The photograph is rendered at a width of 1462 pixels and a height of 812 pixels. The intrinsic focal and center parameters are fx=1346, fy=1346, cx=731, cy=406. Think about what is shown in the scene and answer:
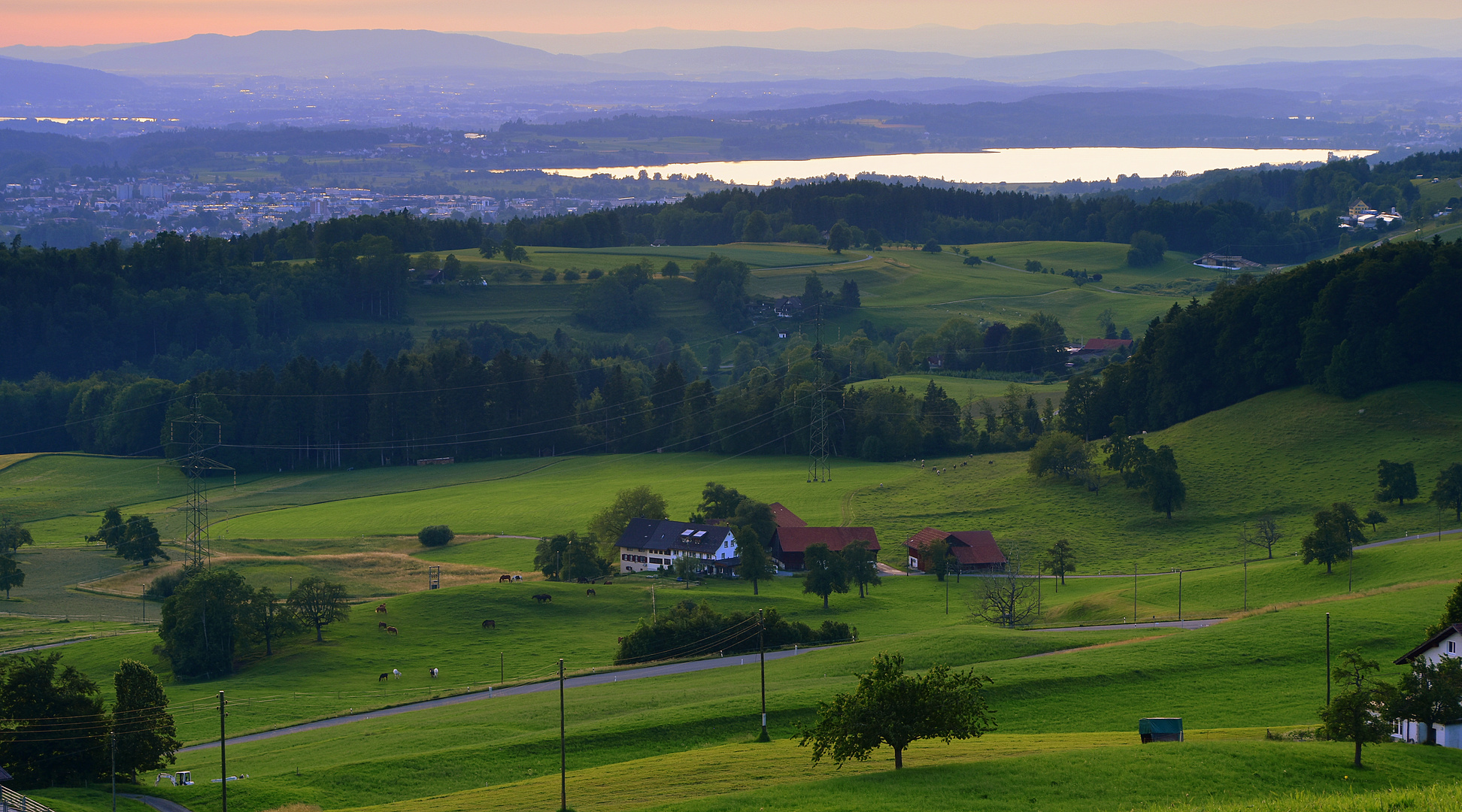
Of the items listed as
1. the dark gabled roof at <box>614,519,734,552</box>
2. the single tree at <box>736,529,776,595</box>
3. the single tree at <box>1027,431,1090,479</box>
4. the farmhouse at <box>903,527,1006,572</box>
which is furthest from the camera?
the single tree at <box>1027,431,1090,479</box>

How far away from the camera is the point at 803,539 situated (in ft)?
278

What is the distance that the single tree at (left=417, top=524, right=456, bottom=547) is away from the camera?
91.9 meters

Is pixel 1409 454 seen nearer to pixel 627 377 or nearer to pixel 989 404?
pixel 989 404

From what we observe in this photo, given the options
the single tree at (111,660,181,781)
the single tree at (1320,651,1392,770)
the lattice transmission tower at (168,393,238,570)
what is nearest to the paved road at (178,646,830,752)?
the single tree at (111,660,181,781)

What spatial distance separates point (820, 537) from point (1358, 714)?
51.2 m

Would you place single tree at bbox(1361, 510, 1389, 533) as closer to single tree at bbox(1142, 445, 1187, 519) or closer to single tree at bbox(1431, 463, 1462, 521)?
single tree at bbox(1431, 463, 1462, 521)

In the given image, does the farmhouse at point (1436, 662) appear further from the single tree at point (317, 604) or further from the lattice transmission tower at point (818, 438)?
the lattice transmission tower at point (818, 438)

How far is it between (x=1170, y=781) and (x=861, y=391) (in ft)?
285

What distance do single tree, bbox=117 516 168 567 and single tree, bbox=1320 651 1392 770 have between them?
72.8 m

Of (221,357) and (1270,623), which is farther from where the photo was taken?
(221,357)

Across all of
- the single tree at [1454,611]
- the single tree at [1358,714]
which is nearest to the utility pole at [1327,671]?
the single tree at [1358,714]

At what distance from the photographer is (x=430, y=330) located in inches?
6816

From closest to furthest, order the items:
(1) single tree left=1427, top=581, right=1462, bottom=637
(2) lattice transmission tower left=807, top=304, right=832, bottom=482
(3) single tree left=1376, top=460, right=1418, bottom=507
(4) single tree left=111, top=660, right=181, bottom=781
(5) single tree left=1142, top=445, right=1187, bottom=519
Answer: (1) single tree left=1427, top=581, right=1462, bottom=637 → (4) single tree left=111, top=660, right=181, bottom=781 → (3) single tree left=1376, top=460, right=1418, bottom=507 → (5) single tree left=1142, top=445, right=1187, bottom=519 → (2) lattice transmission tower left=807, top=304, right=832, bottom=482

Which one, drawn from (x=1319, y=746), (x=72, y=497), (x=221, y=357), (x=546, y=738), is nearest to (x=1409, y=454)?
(x=1319, y=746)
